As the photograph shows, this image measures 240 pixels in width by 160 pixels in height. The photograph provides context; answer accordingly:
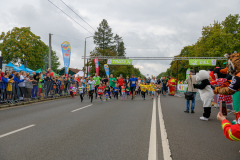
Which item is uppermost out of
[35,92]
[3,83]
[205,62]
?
[205,62]

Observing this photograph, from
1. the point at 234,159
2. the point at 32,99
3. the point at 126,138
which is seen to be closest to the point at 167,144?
the point at 126,138

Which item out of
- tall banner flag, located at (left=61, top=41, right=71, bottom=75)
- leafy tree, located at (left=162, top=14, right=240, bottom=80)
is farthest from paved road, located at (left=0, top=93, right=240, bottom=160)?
leafy tree, located at (left=162, top=14, right=240, bottom=80)

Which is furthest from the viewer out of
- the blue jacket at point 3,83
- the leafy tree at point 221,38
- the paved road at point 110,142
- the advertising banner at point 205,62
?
the leafy tree at point 221,38

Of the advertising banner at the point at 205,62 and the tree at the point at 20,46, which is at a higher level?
the tree at the point at 20,46

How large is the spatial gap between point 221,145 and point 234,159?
910 mm

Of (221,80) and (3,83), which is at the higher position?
(221,80)

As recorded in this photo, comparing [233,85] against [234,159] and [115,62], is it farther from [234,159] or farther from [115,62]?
[115,62]

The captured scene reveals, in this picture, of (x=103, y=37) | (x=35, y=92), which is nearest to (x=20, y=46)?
(x=103, y=37)

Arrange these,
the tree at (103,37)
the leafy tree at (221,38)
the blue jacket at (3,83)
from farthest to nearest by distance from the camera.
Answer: the tree at (103,37)
the leafy tree at (221,38)
the blue jacket at (3,83)

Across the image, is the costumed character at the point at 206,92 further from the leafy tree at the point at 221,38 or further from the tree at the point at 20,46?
the tree at the point at 20,46

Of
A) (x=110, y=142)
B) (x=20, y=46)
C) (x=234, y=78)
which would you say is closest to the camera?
(x=234, y=78)

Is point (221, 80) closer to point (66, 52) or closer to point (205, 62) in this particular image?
point (66, 52)

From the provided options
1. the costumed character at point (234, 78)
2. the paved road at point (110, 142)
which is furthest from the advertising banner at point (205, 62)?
the costumed character at point (234, 78)

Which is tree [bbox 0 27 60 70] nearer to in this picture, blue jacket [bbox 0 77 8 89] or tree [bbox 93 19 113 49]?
tree [bbox 93 19 113 49]
